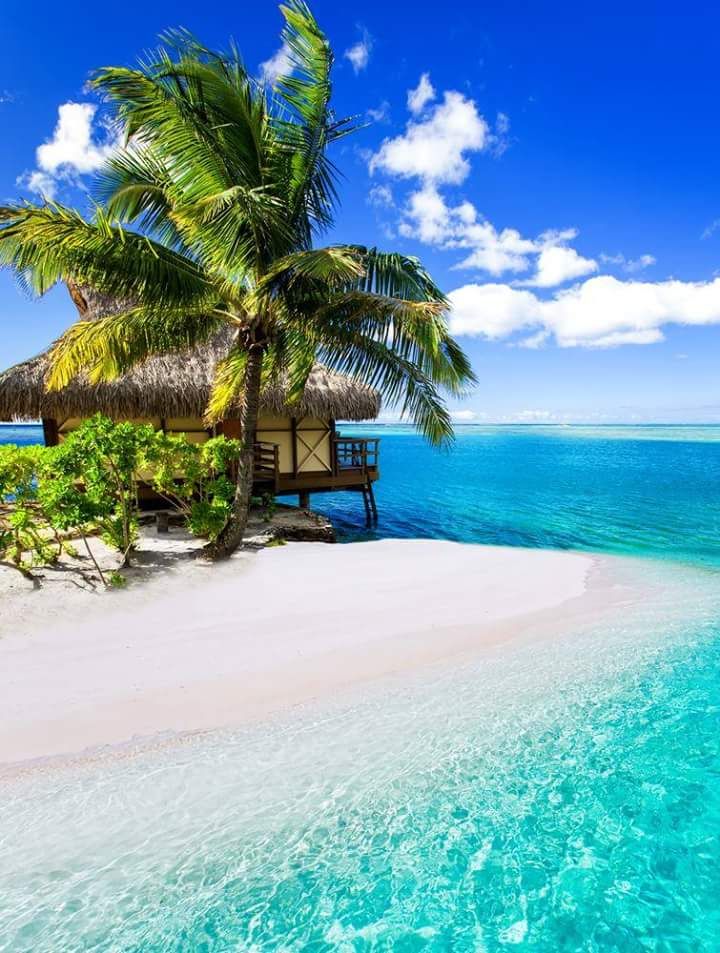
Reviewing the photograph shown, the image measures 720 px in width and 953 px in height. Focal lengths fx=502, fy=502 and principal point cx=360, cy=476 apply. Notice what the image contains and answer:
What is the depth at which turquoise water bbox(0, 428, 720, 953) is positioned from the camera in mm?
2562

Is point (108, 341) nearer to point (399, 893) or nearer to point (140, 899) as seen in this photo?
point (140, 899)

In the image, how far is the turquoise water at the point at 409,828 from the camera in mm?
2562

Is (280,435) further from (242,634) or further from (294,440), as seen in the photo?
(242,634)

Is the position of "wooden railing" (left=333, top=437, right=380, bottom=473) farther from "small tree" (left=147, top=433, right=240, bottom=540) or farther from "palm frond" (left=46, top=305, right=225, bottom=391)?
"palm frond" (left=46, top=305, right=225, bottom=391)

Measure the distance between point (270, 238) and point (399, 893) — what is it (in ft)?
23.6

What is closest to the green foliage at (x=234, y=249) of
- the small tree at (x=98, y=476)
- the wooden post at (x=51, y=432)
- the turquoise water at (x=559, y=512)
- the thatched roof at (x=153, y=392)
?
the small tree at (x=98, y=476)

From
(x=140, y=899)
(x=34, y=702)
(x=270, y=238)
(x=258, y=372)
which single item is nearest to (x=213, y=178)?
(x=270, y=238)

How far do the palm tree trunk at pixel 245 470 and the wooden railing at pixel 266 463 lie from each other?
10.8ft

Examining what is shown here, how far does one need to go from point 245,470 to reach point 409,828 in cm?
593

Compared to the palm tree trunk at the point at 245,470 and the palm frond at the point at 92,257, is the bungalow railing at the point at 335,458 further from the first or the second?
the palm frond at the point at 92,257

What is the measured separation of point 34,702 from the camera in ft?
13.9

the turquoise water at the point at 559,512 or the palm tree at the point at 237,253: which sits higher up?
the palm tree at the point at 237,253

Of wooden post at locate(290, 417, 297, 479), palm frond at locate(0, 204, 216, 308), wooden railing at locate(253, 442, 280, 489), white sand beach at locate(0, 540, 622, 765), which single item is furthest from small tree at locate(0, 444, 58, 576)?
wooden post at locate(290, 417, 297, 479)

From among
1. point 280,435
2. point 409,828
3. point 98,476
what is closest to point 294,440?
point 280,435
